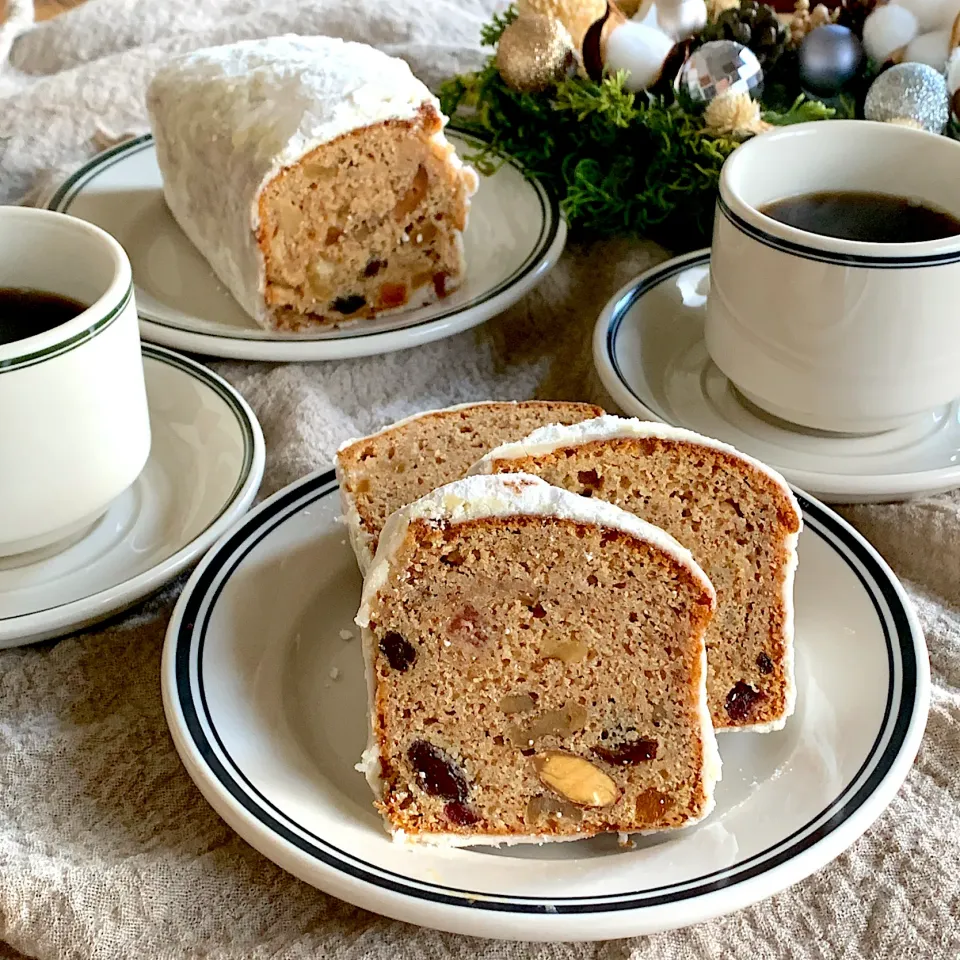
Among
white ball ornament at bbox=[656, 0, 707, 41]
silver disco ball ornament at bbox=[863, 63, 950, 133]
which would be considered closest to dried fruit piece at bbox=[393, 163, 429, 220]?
white ball ornament at bbox=[656, 0, 707, 41]

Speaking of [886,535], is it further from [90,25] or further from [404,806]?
[90,25]

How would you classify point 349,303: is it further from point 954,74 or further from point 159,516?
point 954,74

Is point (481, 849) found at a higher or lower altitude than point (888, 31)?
lower

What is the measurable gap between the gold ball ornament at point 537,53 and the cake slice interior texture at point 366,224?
0.24 metres

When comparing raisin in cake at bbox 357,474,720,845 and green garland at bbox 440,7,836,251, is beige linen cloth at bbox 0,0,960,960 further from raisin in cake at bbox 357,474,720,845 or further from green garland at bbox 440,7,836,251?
green garland at bbox 440,7,836,251

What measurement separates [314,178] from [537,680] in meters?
0.98

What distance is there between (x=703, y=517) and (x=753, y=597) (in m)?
0.09

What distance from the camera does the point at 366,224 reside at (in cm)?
179

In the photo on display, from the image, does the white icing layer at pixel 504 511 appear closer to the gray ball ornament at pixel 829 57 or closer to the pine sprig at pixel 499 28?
the gray ball ornament at pixel 829 57

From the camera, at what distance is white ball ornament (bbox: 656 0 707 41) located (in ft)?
6.26

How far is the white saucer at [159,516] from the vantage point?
4.01ft

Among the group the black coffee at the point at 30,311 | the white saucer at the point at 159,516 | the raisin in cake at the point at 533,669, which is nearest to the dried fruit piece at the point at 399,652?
the raisin in cake at the point at 533,669

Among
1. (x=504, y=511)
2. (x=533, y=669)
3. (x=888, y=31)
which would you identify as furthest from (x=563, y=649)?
(x=888, y=31)

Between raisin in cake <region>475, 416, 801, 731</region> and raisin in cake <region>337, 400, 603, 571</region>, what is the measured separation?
143 mm
